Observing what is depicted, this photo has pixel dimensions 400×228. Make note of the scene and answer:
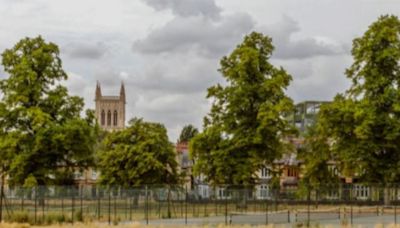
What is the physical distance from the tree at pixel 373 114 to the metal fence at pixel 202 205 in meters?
8.20

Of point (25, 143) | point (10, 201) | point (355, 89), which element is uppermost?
point (355, 89)

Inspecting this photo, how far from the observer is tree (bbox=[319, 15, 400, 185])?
225 ft

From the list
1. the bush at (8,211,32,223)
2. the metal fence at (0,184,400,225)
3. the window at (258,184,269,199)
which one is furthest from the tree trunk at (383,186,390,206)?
the bush at (8,211,32,223)

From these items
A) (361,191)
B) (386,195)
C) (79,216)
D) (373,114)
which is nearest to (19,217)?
(79,216)

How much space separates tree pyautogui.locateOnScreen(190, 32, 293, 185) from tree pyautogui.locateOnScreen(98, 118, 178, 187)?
13.5 m

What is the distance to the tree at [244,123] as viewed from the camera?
71.0m

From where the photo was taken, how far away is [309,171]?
80.2 m

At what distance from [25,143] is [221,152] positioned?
17.3 meters

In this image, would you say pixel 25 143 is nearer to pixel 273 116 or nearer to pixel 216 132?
pixel 216 132

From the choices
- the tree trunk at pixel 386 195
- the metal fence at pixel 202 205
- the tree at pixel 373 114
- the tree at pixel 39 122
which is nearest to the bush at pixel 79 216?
the metal fence at pixel 202 205

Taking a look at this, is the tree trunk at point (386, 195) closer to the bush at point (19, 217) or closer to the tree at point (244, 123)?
the tree at point (244, 123)

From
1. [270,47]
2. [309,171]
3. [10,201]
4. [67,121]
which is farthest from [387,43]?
[10,201]

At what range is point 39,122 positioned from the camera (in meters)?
68.2

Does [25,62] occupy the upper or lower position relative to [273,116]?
upper
